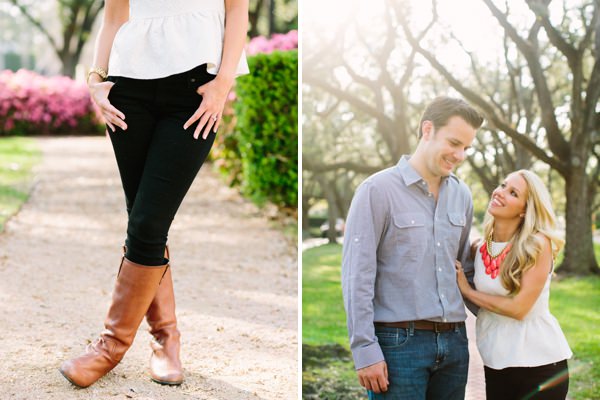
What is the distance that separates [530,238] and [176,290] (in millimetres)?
2688

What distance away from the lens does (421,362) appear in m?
2.28

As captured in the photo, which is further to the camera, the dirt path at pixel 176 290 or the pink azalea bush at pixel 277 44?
the pink azalea bush at pixel 277 44

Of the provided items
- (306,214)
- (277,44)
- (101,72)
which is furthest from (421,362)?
(277,44)

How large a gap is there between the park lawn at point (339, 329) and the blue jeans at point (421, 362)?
63.6 inches

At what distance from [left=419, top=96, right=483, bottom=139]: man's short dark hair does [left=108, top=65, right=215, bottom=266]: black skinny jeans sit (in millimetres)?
799

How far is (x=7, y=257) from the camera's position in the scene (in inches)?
207

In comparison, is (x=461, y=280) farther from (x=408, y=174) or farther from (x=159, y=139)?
(x=159, y=139)

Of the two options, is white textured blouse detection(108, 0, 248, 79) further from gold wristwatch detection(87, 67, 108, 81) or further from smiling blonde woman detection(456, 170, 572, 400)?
smiling blonde woman detection(456, 170, 572, 400)

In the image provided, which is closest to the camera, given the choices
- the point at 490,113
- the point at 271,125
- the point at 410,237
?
the point at 410,237

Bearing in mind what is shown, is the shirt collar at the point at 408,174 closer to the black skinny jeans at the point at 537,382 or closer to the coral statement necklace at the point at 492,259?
the coral statement necklace at the point at 492,259

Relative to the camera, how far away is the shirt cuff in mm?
2240

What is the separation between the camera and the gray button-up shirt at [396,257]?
227 cm

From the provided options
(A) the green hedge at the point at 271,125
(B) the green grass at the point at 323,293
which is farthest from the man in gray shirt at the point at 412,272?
(A) the green hedge at the point at 271,125

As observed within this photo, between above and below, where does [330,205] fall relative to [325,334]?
above
